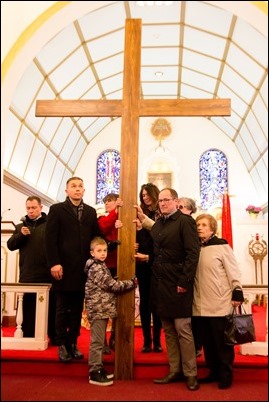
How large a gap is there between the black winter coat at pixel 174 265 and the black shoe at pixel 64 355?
2.61 feet

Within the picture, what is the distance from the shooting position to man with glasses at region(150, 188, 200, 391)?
10.4ft

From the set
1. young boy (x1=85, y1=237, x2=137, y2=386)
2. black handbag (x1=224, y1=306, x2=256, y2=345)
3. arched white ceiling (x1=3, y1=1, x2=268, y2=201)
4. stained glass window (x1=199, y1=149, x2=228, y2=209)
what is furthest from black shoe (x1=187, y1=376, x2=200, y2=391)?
stained glass window (x1=199, y1=149, x2=228, y2=209)

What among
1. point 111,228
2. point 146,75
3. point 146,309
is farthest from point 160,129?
point 146,309

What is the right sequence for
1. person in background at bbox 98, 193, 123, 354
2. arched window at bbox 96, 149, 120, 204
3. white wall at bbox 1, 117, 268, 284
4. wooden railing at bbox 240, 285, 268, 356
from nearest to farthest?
wooden railing at bbox 240, 285, 268, 356 → person in background at bbox 98, 193, 123, 354 → white wall at bbox 1, 117, 268, 284 → arched window at bbox 96, 149, 120, 204

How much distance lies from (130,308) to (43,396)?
927 mm

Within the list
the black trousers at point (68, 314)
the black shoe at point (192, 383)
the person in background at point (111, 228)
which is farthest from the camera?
the person in background at point (111, 228)

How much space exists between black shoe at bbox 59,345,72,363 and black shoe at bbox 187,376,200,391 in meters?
0.99

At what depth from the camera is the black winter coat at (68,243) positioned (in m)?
3.55

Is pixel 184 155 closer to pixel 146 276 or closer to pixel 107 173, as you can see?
pixel 107 173

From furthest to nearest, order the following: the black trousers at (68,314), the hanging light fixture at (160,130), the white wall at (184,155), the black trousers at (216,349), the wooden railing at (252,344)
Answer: the hanging light fixture at (160,130)
the white wall at (184,155)
the wooden railing at (252,344)
the black trousers at (68,314)
the black trousers at (216,349)

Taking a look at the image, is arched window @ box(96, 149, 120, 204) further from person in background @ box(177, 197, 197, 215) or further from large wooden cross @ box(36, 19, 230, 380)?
large wooden cross @ box(36, 19, 230, 380)

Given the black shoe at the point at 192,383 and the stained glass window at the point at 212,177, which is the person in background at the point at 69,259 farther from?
the stained glass window at the point at 212,177

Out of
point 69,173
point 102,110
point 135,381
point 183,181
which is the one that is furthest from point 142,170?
point 135,381

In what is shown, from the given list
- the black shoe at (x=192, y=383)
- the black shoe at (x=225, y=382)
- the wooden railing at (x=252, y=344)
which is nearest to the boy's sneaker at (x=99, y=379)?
the black shoe at (x=192, y=383)
